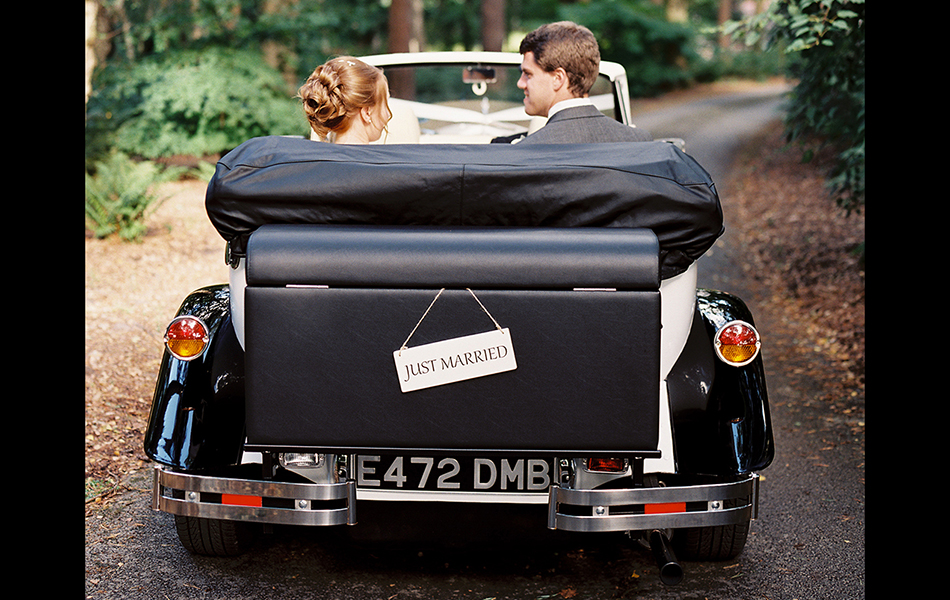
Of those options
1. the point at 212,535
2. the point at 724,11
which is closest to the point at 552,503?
the point at 212,535

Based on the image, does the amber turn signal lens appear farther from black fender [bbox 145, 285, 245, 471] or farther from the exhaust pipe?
the exhaust pipe

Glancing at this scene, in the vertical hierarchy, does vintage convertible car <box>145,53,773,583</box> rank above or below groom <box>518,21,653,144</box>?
below

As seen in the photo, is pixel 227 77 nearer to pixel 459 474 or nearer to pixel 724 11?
pixel 459 474

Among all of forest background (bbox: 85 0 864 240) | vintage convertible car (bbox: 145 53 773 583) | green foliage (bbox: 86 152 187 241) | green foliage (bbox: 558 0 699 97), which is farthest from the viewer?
green foliage (bbox: 558 0 699 97)

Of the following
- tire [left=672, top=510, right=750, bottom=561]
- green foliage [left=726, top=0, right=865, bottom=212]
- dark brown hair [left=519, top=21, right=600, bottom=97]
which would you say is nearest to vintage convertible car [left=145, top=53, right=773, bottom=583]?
tire [left=672, top=510, right=750, bottom=561]

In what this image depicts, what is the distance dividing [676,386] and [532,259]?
2.90 ft

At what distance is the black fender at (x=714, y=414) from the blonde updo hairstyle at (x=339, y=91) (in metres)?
1.59

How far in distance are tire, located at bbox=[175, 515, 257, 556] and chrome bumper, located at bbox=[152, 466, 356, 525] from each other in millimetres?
423

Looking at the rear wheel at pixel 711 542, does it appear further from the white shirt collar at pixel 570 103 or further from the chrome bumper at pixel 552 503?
the white shirt collar at pixel 570 103

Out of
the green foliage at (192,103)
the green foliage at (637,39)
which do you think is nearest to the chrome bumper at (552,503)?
the green foliage at (192,103)

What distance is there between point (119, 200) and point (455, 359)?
24.9ft

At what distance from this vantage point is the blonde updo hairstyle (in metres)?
3.51
